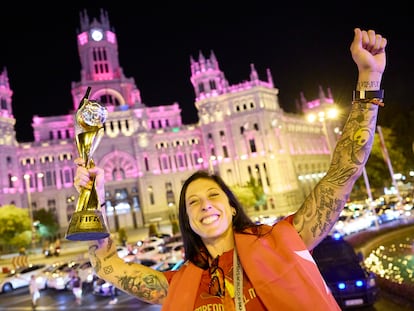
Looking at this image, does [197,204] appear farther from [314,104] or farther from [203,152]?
[314,104]

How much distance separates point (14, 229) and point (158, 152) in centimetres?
3135

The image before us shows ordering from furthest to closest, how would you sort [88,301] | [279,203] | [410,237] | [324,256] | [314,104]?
[314,104]
[279,203]
[410,237]
[88,301]
[324,256]

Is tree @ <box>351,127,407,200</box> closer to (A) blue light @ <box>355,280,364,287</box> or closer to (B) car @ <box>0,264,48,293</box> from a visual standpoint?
(A) blue light @ <box>355,280,364,287</box>

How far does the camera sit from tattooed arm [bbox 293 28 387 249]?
2.60 m

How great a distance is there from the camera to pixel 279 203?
5959 cm

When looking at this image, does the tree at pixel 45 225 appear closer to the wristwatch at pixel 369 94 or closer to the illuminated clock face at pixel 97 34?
the illuminated clock face at pixel 97 34

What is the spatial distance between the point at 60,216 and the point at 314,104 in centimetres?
5986

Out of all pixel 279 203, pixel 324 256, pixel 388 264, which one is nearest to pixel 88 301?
pixel 324 256

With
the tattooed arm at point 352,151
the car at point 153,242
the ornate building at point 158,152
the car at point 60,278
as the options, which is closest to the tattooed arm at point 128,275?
the tattooed arm at point 352,151

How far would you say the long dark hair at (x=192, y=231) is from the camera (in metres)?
2.96

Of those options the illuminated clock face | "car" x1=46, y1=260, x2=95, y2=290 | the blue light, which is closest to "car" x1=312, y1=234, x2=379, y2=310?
the blue light

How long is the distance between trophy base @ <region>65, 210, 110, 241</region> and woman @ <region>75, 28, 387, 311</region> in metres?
0.23

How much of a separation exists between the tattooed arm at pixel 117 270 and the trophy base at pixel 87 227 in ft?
0.67

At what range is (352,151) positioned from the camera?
2650 millimetres
